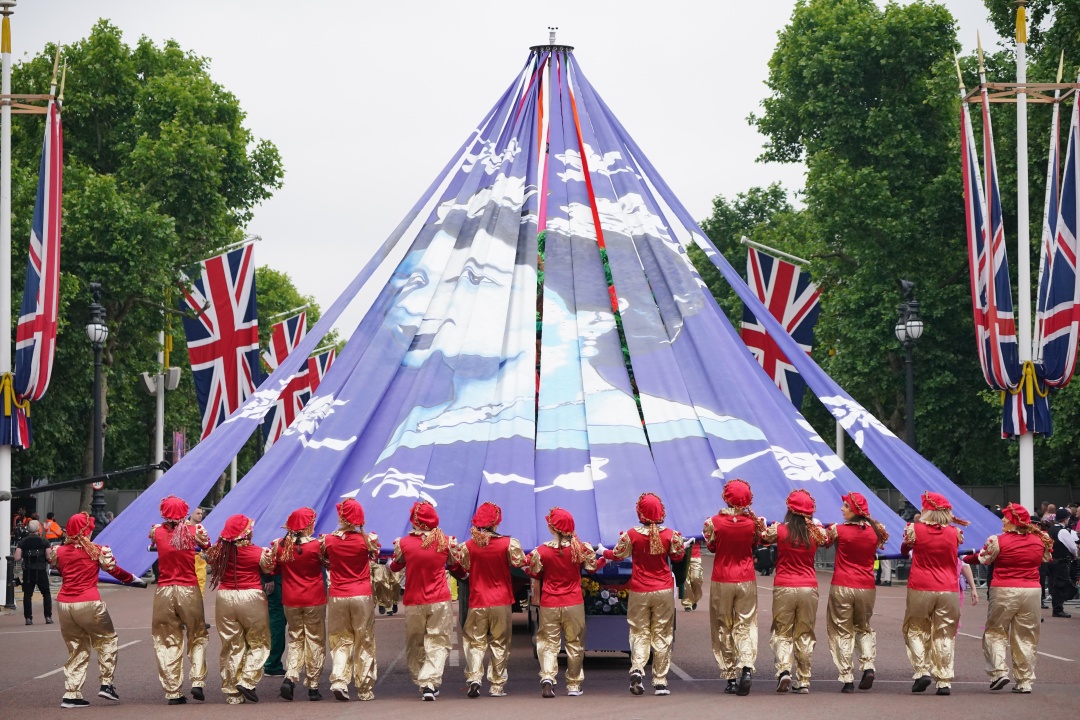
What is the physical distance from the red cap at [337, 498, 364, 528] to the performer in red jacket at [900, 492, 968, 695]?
5151 mm

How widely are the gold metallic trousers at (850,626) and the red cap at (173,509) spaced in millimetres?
6159

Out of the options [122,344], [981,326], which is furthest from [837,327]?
[122,344]

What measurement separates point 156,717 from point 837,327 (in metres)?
29.9

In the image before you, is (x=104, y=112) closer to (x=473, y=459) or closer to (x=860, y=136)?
(x=860, y=136)

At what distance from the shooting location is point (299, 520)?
43.2ft

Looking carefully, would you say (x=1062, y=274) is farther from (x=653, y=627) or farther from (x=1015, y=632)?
(x=653, y=627)

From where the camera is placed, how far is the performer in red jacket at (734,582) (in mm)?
13055

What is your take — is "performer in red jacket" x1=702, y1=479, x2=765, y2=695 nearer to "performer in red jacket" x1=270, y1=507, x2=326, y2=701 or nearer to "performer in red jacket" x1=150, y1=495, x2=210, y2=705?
"performer in red jacket" x1=270, y1=507, x2=326, y2=701

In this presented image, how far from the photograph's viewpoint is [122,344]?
133ft

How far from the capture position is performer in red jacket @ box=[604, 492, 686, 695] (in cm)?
1295

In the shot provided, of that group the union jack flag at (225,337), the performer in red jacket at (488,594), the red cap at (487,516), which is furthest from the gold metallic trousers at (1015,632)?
the union jack flag at (225,337)

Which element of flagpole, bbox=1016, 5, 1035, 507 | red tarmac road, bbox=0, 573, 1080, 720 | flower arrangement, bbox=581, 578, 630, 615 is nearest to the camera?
red tarmac road, bbox=0, 573, 1080, 720

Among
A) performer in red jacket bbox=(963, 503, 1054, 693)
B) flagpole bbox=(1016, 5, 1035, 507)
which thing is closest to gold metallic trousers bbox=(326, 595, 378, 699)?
performer in red jacket bbox=(963, 503, 1054, 693)

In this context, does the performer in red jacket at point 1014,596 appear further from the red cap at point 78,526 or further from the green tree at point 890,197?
the green tree at point 890,197
